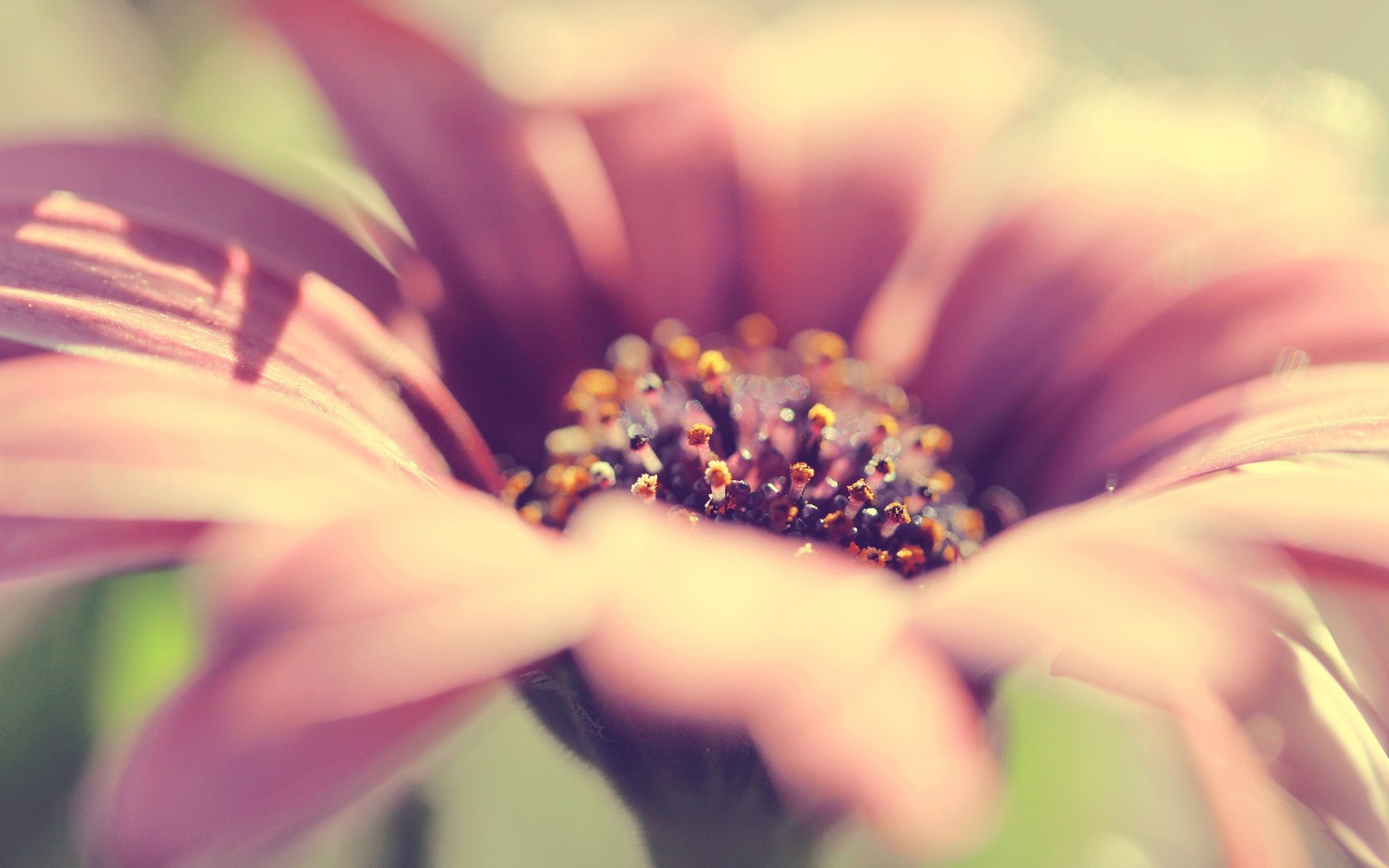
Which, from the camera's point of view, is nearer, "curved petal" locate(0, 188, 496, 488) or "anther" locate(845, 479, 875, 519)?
"curved petal" locate(0, 188, 496, 488)

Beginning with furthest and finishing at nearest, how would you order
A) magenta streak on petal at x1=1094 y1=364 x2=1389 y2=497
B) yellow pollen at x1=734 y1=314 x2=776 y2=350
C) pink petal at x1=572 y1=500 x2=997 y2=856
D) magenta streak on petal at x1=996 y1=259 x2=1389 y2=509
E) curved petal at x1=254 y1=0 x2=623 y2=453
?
1. yellow pollen at x1=734 y1=314 x2=776 y2=350
2. curved petal at x1=254 y1=0 x2=623 y2=453
3. magenta streak on petal at x1=996 y1=259 x2=1389 y2=509
4. magenta streak on petal at x1=1094 y1=364 x2=1389 y2=497
5. pink petal at x1=572 y1=500 x2=997 y2=856

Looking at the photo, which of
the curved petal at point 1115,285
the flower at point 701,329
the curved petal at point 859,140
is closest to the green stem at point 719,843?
the flower at point 701,329

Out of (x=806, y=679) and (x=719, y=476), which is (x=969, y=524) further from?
(x=806, y=679)

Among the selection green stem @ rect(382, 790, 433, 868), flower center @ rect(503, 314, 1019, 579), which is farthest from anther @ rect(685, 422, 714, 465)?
green stem @ rect(382, 790, 433, 868)

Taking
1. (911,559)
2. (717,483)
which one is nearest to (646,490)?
(717,483)

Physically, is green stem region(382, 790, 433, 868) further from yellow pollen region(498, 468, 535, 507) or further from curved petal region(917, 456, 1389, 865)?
curved petal region(917, 456, 1389, 865)

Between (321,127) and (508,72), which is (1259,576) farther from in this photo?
(321,127)
